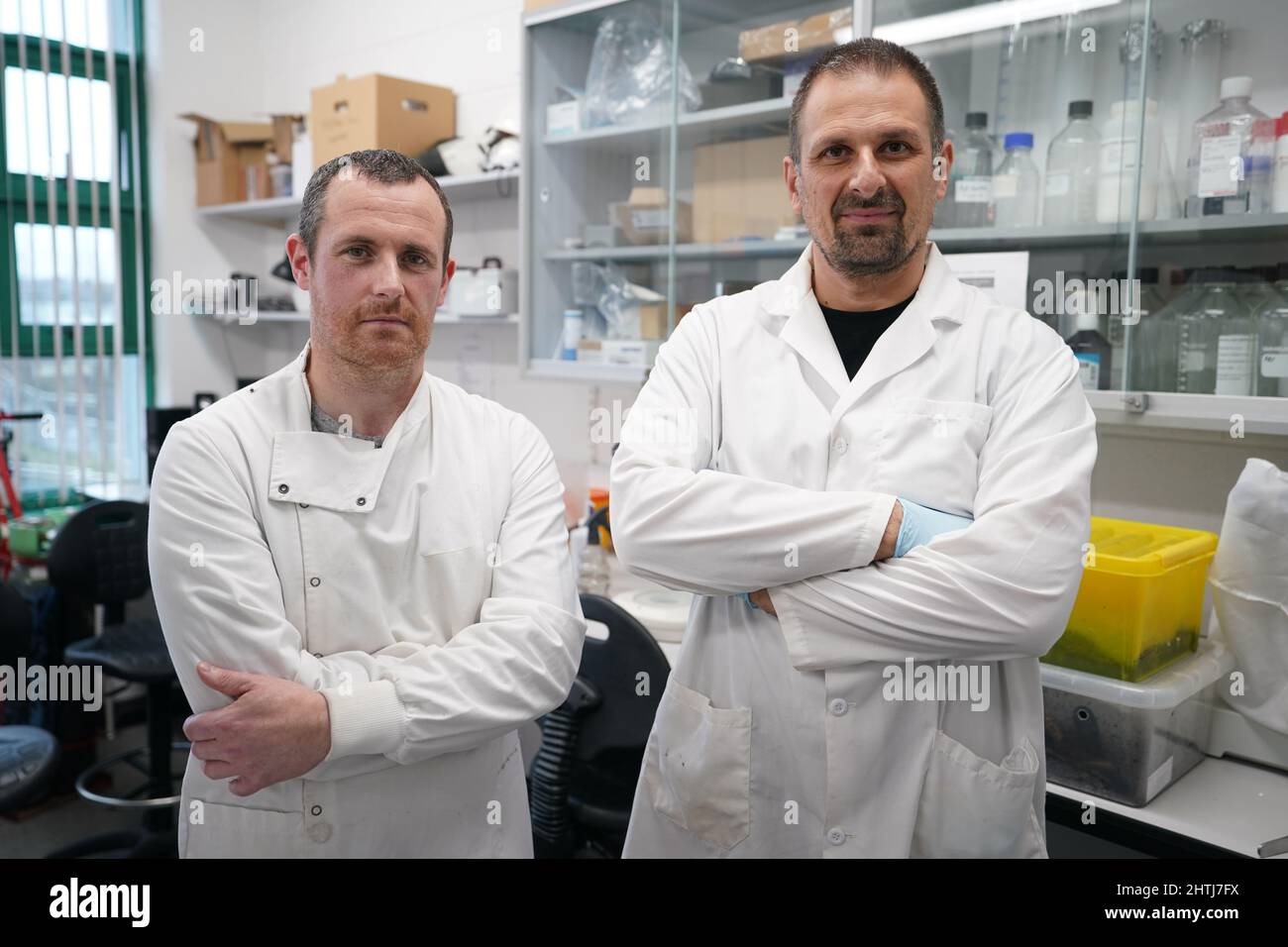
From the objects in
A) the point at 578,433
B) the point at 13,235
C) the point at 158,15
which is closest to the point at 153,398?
the point at 13,235

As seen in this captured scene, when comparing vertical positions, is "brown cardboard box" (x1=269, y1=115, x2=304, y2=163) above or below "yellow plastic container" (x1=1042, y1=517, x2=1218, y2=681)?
above

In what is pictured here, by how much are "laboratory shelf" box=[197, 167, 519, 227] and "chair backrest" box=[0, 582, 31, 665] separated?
45.2 inches

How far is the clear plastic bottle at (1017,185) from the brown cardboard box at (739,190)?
475 millimetres

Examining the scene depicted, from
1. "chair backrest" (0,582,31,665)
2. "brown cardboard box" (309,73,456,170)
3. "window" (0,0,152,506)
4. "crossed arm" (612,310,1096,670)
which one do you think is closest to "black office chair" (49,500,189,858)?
"chair backrest" (0,582,31,665)

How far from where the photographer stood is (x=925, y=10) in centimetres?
201

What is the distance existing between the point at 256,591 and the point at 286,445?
18 centimetres

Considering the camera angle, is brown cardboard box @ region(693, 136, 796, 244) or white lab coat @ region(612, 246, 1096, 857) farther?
brown cardboard box @ region(693, 136, 796, 244)

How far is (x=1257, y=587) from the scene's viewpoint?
156 centimetres

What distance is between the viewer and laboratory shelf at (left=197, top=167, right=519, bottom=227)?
9.68 feet

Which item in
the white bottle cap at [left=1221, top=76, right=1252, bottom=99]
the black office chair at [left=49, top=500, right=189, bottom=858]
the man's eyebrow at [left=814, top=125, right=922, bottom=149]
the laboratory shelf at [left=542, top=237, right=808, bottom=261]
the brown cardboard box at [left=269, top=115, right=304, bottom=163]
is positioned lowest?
the black office chair at [left=49, top=500, right=189, bottom=858]

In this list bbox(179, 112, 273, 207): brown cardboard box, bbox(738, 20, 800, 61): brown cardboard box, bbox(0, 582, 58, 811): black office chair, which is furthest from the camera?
bbox(179, 112, 273, 207): brown cardboard box

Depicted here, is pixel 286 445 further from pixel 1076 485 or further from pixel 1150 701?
pixel 1150 701

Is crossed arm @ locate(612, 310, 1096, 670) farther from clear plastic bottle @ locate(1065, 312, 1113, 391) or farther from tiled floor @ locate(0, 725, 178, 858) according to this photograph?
tiled floor @ locate(0, 725, 178, 858)

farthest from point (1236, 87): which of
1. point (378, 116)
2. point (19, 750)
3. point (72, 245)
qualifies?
point (72, 245)
